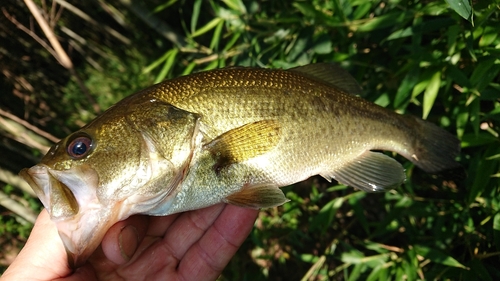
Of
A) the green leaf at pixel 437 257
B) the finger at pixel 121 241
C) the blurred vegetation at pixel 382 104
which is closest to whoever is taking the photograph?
the finger at pixel 121 241

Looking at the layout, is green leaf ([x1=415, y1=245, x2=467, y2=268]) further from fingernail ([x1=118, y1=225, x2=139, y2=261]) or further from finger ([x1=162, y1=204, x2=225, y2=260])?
fingernail ([x1=118, y1=225, x2=139, y2=261])

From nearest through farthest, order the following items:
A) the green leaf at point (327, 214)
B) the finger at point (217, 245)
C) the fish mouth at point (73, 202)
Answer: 1. the fish mouth at point (73, 202)
2. the finger at point (217, 245)
3. the green leaf at point (327, 214)

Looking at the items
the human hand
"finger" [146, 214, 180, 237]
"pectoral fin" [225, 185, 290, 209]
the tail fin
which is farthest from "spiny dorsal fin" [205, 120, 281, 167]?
the tail fin

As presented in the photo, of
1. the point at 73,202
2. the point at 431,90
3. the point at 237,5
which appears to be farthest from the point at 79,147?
the point at 431,90

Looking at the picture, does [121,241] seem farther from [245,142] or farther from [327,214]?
[327,214]

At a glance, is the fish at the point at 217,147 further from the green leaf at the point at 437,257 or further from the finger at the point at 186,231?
the green leaf at the point at 437,257

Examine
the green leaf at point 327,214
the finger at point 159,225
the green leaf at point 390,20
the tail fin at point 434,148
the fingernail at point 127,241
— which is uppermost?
the green leaf at point 390,20

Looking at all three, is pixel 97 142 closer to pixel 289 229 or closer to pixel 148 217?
pixel 148 217

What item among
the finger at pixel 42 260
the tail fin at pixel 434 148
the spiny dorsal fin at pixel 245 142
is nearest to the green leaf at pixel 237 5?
the spiny dorsal fin at pixel 245 142
